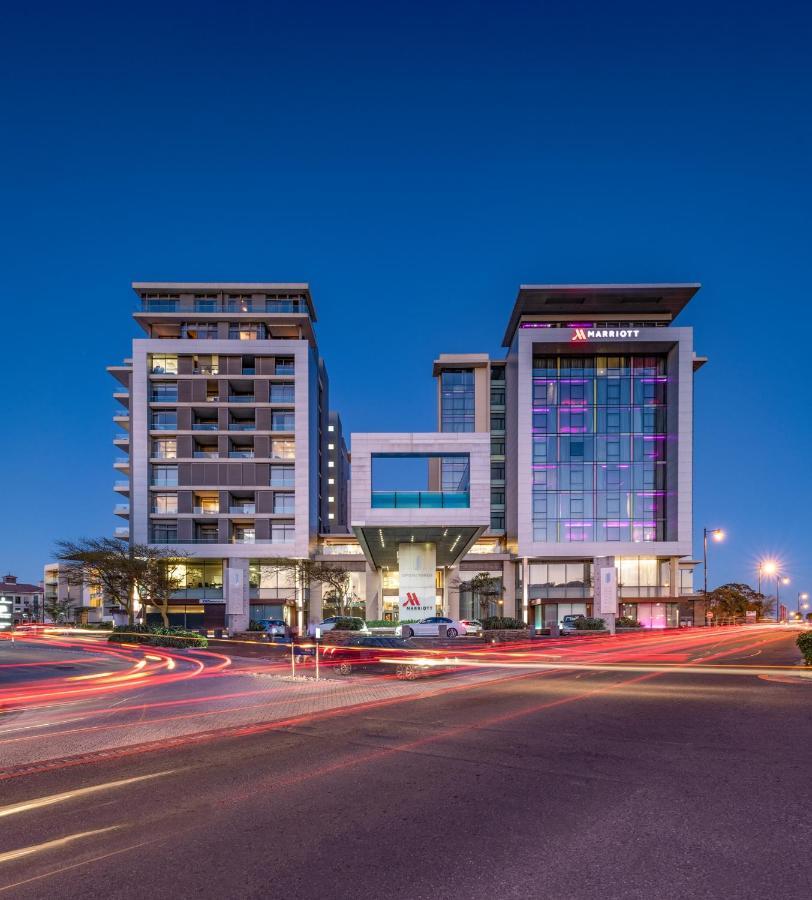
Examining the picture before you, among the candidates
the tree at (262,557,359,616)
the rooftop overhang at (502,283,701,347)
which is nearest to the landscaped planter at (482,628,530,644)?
the tree at (262,557,359,616)

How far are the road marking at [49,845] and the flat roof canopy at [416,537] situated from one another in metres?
30.2

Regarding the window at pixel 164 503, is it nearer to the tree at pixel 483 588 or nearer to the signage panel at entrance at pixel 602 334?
the tree at pixel 483 588

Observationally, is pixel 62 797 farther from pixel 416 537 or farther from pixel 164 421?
pixel 164 421

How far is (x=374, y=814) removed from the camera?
7234 mm

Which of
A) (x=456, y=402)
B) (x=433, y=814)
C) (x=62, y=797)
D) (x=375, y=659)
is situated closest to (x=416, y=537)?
(x=375, y=659)

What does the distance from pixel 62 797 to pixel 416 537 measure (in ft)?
117

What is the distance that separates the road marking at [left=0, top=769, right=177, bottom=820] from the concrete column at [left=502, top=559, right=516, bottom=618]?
6796 centimetres

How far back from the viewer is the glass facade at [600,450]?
70562mm

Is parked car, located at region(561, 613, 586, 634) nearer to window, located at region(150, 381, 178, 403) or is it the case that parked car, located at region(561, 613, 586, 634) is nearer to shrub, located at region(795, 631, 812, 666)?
shrub, located at region(795, 631, 812, 666)

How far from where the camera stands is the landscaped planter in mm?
43750

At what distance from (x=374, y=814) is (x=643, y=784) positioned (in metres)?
3.53

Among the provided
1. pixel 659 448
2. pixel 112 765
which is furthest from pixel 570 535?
pixel 112 765

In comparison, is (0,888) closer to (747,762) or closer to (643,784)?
(643,784)

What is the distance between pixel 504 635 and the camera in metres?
44.4
